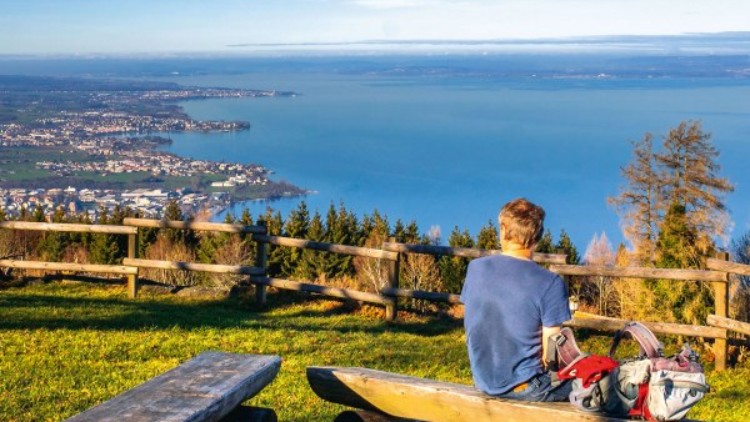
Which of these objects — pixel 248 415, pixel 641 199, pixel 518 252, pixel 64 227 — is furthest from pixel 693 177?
pixel 248 415

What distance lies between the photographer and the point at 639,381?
3.74 m

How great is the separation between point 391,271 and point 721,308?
4.04 meters

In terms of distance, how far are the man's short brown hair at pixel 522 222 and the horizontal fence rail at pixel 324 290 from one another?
24.0 feet

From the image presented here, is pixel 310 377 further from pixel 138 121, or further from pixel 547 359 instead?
pixel 138 121

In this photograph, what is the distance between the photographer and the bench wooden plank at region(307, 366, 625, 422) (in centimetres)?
409

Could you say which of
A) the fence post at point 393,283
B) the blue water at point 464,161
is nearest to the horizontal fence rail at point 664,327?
the fence post at point 393,283

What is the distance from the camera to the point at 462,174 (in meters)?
145

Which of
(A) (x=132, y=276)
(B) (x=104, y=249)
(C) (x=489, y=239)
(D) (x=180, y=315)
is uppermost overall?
(A) (x=132, y=276)

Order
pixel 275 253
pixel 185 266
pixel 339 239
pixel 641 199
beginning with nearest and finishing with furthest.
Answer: pixel 185 266 < pixel 641 199 < pixel 275 253 < pixel 339 239

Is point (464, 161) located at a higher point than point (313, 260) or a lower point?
lower

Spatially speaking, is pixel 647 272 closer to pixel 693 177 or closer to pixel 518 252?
pixel 518 252

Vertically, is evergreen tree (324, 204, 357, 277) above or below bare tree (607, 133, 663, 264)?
below

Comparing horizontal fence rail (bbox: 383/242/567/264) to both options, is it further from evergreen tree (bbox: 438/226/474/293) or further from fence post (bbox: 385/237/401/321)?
evergreen tree (bbox: 438/226/474/293)

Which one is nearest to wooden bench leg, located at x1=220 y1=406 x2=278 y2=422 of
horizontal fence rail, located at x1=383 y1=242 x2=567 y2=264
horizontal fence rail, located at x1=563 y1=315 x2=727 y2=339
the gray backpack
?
the gray backpack
